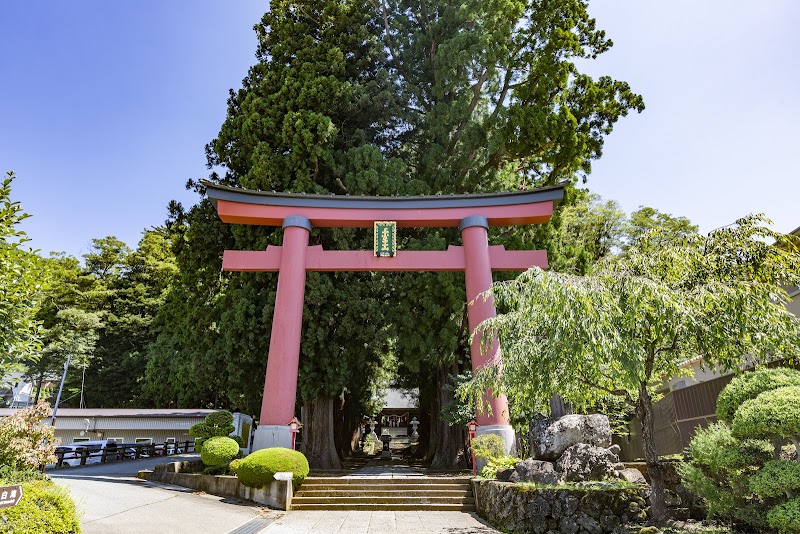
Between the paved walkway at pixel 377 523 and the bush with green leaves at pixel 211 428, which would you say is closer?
the paved walkway at pixel 377 523

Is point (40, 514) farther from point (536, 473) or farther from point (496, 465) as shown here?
point (496, 465)

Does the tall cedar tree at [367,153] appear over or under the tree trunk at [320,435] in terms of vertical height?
over

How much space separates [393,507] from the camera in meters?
8.55

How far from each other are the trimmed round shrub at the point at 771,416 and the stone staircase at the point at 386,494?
18.2 feet

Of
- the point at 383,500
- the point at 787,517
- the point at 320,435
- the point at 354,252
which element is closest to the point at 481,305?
the point at 354,252

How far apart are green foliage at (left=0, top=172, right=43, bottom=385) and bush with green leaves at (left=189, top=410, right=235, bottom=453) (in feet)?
19.9

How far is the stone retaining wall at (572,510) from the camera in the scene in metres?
6.05

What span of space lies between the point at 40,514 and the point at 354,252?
28.1ft

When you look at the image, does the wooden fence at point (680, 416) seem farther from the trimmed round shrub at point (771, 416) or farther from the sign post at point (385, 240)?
the sign post at point (385, 240)

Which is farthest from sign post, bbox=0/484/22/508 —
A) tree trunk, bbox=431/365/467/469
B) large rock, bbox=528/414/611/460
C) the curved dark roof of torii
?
tree trunk, bbox=431/365/467/469

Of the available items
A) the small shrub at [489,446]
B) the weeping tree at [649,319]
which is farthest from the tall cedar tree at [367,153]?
the weeping tree at [649,319]

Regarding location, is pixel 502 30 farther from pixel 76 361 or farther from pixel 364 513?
pixel 76 361

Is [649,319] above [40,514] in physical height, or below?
above

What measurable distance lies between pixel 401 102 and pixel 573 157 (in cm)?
632
